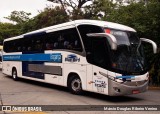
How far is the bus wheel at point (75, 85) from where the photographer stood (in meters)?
13.8

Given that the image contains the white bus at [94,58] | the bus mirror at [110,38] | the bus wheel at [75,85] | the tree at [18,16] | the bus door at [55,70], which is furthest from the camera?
the tree at [18,16]

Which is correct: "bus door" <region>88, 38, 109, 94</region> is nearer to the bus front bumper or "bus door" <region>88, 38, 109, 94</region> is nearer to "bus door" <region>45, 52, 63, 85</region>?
the bus front bumper

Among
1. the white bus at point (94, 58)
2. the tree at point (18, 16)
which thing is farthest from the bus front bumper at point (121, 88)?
the tree at point (18, 16)

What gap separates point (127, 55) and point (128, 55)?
0.05m

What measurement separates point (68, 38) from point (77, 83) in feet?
7.01

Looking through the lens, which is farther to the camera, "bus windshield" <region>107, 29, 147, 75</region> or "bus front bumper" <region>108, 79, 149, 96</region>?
"bus windshield" <region>107, 29, 147, 75</region>

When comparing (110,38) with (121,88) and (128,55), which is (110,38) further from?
(121,88)

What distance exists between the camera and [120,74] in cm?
1188

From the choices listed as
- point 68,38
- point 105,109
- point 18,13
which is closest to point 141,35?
point 68,38

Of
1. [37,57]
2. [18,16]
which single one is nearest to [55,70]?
[37,57]

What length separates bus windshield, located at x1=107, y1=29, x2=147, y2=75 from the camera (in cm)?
1199

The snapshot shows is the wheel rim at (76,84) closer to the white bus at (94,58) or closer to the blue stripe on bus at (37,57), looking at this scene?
the white bus at (94,58)

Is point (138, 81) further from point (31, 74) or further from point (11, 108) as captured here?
point (31, 74)

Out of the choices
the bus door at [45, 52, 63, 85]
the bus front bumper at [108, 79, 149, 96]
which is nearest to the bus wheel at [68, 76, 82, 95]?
the bus door at [45, 52, 63, 85]
